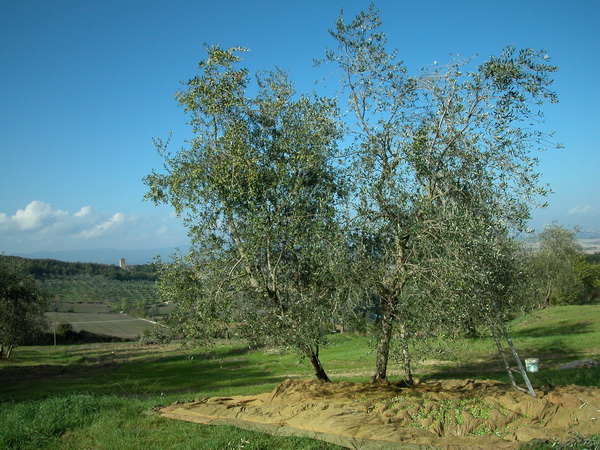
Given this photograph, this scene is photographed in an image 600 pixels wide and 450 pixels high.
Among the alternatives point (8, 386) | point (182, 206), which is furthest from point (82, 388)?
point (182, 206)

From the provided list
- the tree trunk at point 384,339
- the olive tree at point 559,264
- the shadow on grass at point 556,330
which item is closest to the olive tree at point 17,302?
the tree trunk at point 384,339

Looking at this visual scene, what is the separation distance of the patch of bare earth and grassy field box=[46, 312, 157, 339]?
206ft

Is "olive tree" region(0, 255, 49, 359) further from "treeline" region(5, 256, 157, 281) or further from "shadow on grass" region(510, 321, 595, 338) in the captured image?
"treeline" region(5, 256, 157, 281)

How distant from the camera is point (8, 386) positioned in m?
26.9

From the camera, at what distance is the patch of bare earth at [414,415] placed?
8836 mm

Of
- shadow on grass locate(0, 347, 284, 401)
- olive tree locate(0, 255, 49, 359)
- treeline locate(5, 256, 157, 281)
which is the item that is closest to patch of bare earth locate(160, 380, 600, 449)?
shadow on grass locate(0, 347, 284, 401)

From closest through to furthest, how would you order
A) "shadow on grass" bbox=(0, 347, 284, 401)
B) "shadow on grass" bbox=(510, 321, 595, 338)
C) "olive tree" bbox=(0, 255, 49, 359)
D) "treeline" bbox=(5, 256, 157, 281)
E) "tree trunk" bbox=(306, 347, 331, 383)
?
"tree trunk" bbox=(306, 347, 331, 383) → "shadow on grass" bbox=(0, 347, 284, 401) → "shadow on grass" bbox=(510, 321, 595, 338) → "olive tree" bbox=(0, 255, 49, 359) → "treeline" bbox=(5, 256, 157, 281)

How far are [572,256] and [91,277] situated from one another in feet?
416

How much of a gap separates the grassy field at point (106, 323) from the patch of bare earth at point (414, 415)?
62670mm

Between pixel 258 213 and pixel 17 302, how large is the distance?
123 feet

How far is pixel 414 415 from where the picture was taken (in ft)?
32.8

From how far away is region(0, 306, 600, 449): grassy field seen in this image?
30.2ft

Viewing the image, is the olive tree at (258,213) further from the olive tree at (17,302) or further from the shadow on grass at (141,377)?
the olive tree at (17,302)

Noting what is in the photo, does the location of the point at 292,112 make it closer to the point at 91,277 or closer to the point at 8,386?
the point at 8,386
